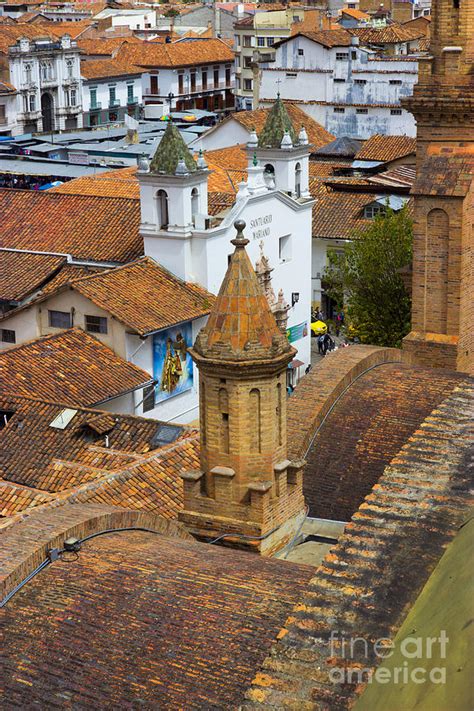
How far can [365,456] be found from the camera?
23609 mm

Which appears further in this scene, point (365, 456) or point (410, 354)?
point (410, 354)

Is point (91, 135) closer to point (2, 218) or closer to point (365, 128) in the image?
point (365, 128)

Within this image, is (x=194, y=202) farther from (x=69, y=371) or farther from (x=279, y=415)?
(x=279, y=415)

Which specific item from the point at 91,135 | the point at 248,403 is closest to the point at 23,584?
the point at 248,403

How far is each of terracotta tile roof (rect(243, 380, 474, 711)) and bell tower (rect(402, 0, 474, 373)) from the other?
37.5 feet

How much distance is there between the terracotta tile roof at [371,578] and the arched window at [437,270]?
11521 millimetres

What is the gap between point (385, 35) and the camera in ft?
284

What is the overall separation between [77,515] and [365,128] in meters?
60.6

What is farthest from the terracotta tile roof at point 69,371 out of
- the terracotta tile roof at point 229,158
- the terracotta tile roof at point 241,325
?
the terracotta tile roof at point 229,158

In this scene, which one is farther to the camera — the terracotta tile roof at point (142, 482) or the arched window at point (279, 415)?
the terracotta tile roof at point (142, 482)

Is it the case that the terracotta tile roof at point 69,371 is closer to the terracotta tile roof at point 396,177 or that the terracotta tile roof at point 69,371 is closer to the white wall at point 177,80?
the terracotta tile roof at point 396,177

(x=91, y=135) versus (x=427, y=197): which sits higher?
(x=427, y=197)

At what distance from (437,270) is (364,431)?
15.8 feet

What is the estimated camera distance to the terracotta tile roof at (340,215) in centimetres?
5244
